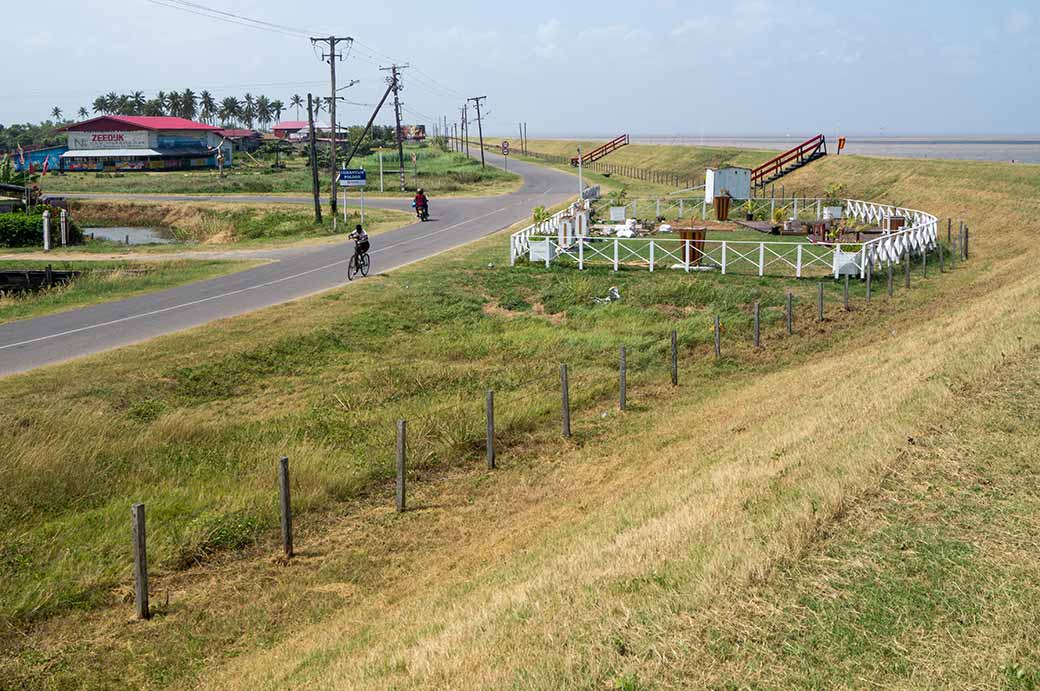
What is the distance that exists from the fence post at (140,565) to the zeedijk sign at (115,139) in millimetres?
104745

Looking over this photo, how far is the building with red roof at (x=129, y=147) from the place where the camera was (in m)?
105

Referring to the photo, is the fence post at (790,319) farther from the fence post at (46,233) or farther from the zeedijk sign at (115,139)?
the zeedijk sign at (115,139)

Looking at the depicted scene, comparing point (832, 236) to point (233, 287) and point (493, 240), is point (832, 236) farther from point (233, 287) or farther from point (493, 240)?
point (233, 287)

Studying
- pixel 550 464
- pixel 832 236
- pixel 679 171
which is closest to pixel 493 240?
pixel 832 236

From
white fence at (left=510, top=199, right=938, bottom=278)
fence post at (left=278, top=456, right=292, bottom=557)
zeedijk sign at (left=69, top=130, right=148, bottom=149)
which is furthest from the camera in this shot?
zeedijk sign at (left=69, top=130, right=148, bottom=149)

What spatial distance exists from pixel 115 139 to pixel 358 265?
283 feet

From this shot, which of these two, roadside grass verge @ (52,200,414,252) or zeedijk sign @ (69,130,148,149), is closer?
roadside grass verge @ (52,200,414,252)

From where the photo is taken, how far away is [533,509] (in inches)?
557

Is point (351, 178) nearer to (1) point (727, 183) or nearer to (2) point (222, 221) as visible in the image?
(2) point (222, 221)

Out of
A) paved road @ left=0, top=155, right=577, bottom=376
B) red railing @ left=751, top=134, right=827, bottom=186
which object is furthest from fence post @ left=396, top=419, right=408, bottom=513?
red railing @ left=751, top=134, right=827, bottom=186

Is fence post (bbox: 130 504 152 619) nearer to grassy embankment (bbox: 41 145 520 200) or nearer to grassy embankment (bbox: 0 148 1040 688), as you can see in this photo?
grassy embankment (bbox: 0 148 1040 688)

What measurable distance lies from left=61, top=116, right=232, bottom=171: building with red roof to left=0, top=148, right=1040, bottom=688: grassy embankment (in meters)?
89.9

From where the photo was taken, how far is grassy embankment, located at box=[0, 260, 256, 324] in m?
26.4

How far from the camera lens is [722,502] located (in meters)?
10.8
